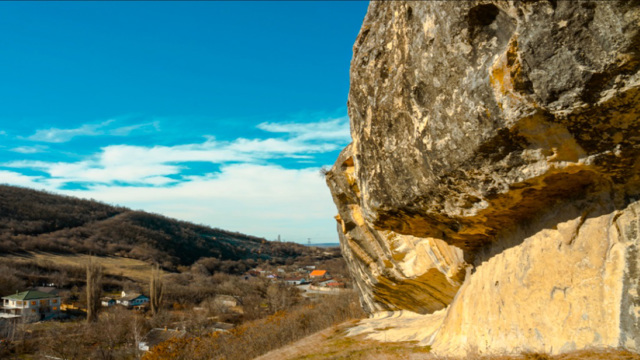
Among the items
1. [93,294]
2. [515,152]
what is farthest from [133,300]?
[515,152]

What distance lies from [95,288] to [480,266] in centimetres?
4491

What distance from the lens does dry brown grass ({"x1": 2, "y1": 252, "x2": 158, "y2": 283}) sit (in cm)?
6669

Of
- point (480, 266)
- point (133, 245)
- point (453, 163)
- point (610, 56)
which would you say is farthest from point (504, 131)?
point (133, 245)

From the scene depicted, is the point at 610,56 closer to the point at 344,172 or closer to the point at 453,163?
the point at 453,163

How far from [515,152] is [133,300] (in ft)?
176

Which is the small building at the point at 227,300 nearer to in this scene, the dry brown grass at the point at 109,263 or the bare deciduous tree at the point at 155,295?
the bare deciduous tree at the point at 155,295

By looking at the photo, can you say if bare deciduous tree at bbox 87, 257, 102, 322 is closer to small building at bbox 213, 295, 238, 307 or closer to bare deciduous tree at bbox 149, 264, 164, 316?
bare deciduous tree at bbox 149, 264, 164, 316

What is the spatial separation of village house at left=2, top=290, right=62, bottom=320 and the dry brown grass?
17768 millimetres

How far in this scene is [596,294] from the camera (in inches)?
205

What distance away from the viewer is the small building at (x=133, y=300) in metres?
48.7

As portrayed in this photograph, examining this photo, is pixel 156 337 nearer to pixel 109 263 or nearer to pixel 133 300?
pixel 133 300

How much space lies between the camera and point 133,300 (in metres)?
49.8

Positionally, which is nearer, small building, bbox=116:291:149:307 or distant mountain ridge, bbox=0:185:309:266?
small building, bbox=116:291:149:307

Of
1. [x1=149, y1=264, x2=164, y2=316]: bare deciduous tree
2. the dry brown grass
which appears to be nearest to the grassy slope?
[x1=149, y1=264, x2=164, y2=316]: bare deciduous tree
